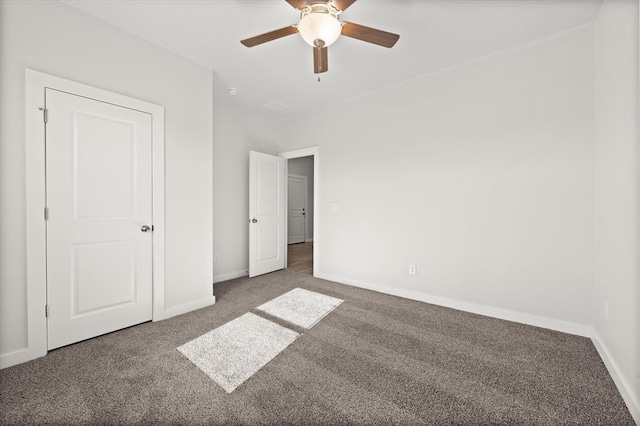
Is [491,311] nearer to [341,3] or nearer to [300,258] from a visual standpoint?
[341,3]

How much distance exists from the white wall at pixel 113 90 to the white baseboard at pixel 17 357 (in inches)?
1.5

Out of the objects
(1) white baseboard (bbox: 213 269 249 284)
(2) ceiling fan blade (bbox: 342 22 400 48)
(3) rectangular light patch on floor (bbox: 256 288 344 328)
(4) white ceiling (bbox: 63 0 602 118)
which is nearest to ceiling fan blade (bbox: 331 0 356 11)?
(2) ceiling fan blade (bbox: 342 22 400 48)

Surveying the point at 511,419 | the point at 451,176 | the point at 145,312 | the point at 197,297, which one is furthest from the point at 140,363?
the point at 451,176

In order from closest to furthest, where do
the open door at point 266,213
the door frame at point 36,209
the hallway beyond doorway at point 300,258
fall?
the door frame at point 36,209 → the open door at point 266,213 → the hallway beyond doorway at point 300,258

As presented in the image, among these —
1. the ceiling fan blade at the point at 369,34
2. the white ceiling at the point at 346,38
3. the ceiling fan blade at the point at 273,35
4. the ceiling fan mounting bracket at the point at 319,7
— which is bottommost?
the ceiling fan blade at the point at 369,34

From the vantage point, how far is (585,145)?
7.03 feet

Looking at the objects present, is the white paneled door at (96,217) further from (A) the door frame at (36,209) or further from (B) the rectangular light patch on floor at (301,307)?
(B) the rectangular light patch on floor at (301,307)

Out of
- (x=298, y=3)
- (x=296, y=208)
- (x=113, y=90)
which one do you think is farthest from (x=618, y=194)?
(x=296, y=208)

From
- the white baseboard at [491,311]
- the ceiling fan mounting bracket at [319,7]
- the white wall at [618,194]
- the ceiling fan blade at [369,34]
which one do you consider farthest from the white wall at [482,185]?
the ceiling fan mounting bracket at [319,7]

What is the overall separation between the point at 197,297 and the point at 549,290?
358cm

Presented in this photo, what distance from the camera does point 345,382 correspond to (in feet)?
5.18

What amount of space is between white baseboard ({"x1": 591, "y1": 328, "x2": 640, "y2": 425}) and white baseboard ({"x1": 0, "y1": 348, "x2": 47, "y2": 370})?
12.5ft

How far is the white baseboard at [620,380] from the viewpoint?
1.30 metres

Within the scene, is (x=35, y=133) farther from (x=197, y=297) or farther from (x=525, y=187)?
(x=525, y=187)
